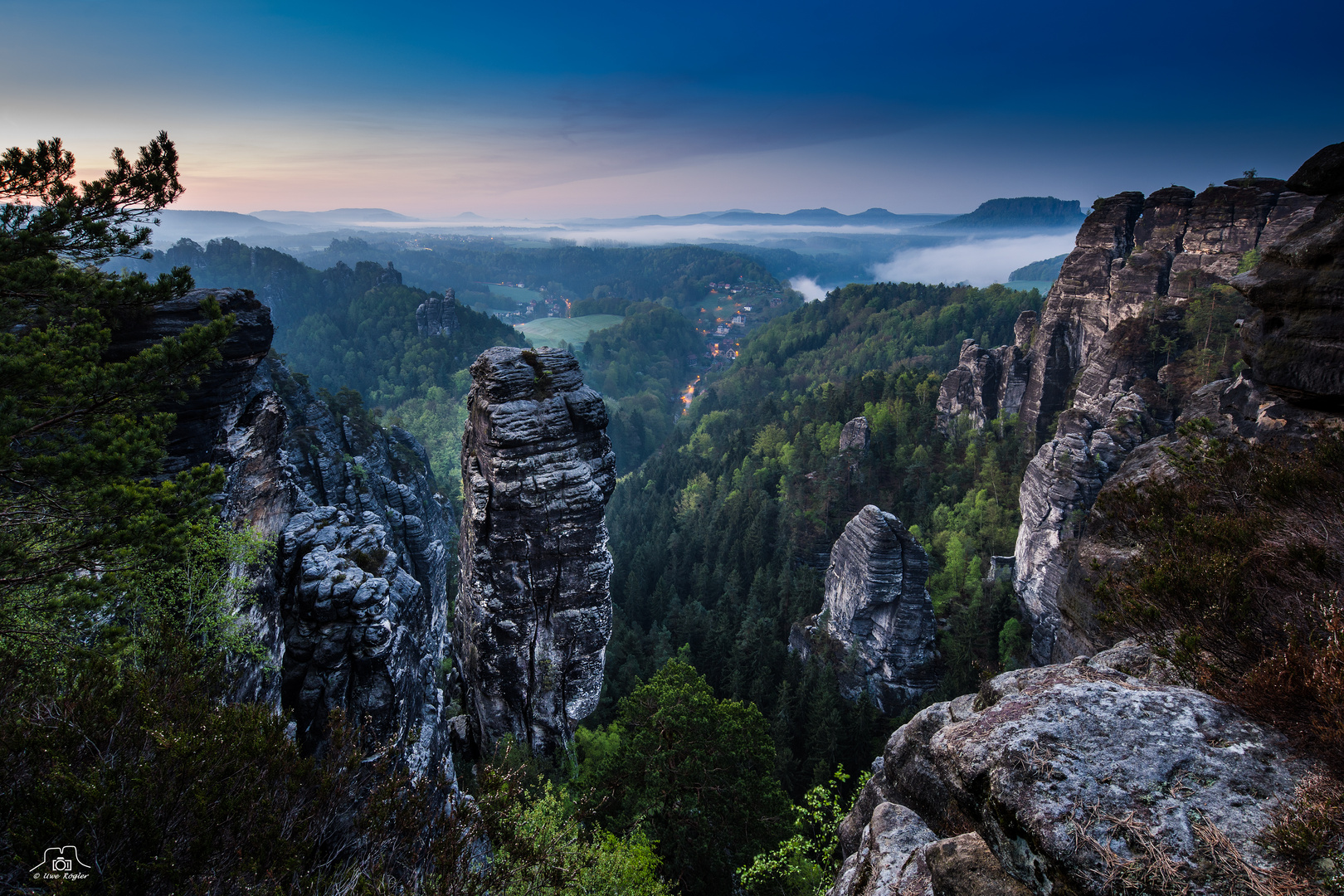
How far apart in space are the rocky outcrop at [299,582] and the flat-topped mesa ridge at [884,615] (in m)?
22.5

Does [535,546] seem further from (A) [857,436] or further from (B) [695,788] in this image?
(A) [857,436]

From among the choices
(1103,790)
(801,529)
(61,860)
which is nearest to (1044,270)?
(801,529)

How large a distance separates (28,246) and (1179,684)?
18.7m

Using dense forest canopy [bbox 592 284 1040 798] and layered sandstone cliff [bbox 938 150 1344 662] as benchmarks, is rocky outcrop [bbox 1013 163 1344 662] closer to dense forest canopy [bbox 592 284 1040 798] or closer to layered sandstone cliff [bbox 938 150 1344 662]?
layered sandstone cliff [bbox 938 150 1344 662]

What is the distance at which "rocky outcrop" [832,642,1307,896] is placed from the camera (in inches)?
205

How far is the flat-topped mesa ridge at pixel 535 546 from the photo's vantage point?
1666 centimetres

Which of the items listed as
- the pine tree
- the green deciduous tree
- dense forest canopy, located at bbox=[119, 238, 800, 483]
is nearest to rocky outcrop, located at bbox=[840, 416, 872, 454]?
the green deciduous tree

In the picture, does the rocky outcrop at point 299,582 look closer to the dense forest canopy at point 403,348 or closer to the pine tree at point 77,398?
the pine tree at point 77,398

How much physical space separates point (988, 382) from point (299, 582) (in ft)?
176

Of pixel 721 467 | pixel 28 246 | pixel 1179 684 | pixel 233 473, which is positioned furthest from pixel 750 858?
pixel 721 467

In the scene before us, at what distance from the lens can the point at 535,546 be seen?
17.1 metres

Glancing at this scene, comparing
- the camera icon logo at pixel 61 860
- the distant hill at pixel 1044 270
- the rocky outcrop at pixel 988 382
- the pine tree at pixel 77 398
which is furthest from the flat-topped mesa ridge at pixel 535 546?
the distant hill at pixel 1044 270

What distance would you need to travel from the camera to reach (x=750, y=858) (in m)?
15.6

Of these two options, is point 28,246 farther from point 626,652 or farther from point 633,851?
point 626,652
